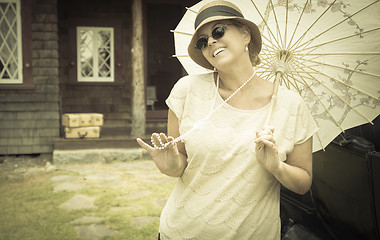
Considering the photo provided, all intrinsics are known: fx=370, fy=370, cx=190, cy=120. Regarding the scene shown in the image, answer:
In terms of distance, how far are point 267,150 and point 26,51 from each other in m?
7.66

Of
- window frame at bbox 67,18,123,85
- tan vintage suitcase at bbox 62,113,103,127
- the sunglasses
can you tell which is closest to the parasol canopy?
the sunglasses

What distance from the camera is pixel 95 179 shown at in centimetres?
591

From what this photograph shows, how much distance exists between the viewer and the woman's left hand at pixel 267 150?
1239 millimetres

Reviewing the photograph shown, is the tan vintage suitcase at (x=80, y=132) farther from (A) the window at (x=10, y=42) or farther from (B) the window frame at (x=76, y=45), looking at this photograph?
(B) the window frame at (x=76, y=45)

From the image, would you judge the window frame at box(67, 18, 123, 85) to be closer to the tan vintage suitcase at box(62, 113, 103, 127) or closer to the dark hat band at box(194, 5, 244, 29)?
the tan vintage suitcase at box(62, 113, 103, 127)

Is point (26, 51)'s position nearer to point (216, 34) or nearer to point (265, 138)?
point (216, 34)

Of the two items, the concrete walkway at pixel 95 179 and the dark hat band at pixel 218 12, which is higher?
the dark hat band at pixel 218 12

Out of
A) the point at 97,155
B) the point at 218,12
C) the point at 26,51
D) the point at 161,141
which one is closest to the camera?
the point at 161,141

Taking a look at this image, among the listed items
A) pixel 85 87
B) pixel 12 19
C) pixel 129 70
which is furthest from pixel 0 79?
pixel 129 70

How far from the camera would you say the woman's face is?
58.6 inches

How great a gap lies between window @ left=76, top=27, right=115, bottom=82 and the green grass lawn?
5.03 m

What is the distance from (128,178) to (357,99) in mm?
4793

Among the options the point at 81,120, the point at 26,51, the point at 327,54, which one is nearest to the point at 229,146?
the point at 327,54

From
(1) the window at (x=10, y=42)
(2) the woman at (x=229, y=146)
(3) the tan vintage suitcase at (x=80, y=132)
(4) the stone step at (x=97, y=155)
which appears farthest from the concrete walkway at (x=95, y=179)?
(2) the woman at (x=229, y=146)
